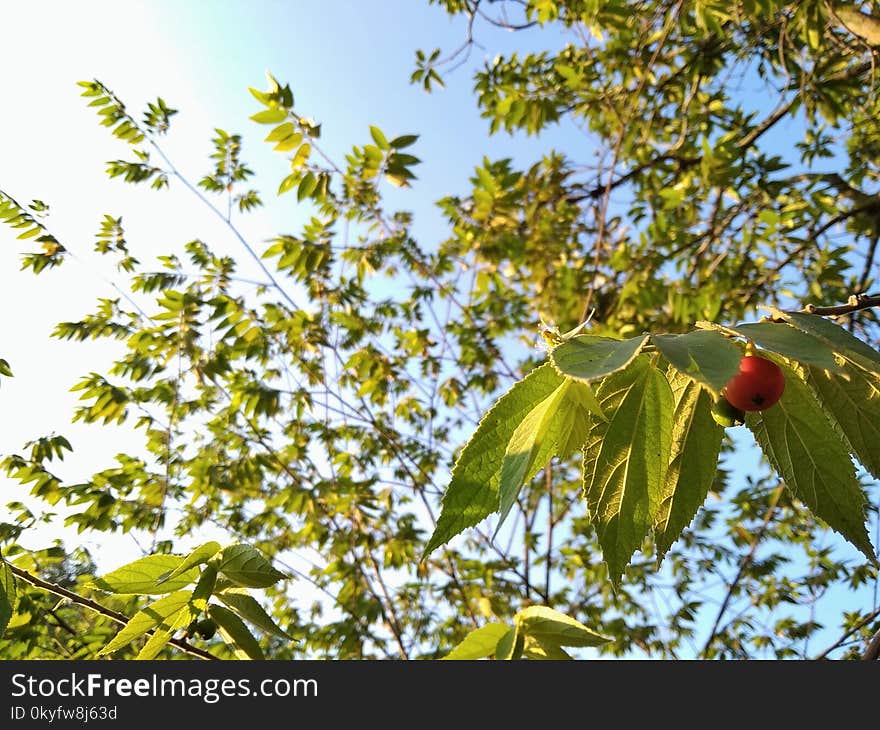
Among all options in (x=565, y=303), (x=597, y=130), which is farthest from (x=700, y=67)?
(x=565, y=303)

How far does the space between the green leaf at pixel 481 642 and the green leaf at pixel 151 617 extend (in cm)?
38

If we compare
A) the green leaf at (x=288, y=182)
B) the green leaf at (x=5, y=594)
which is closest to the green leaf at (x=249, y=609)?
the green leaf at (x=5, y=594)

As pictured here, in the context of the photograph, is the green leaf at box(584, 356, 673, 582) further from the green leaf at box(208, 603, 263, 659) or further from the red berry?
the green leaf at box(208, 603, 263, 659)

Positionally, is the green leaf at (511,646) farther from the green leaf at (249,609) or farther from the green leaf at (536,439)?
the green leaf at (249,609)

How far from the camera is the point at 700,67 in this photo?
4.06 meters

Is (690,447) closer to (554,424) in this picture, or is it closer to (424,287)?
(554,424)

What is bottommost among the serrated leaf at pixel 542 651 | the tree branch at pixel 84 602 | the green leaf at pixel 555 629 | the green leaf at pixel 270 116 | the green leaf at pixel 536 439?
the serrated leaf at pixel 542 651

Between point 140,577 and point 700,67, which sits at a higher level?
point 700,67

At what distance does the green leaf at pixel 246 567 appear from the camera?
774 mm

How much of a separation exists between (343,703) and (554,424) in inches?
17.2

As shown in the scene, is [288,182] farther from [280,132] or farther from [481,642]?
[481,642]

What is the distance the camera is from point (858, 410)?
2.04 feet

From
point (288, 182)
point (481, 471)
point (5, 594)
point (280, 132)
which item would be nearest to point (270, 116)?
point (280, 132)

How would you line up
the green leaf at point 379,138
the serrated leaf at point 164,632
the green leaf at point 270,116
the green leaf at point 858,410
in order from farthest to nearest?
the green leaf at point 379,138 → the green leaf at point 270,116 → the serrated leaf at point 164,632 → the green leaf at point 858,410
